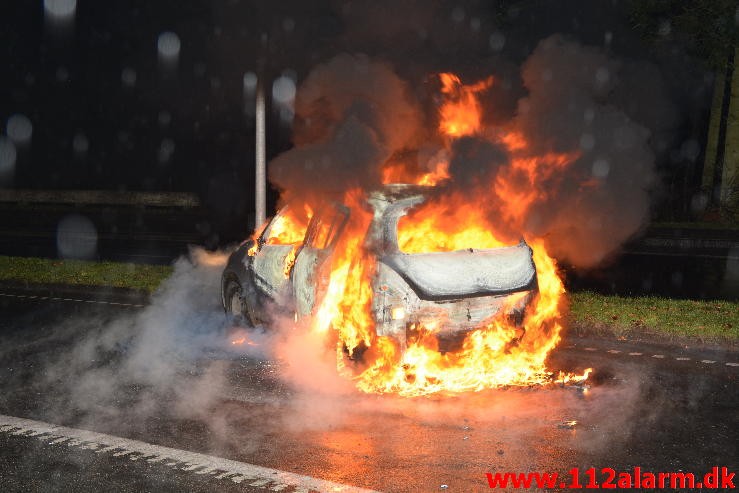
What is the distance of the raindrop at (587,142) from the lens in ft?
29.3

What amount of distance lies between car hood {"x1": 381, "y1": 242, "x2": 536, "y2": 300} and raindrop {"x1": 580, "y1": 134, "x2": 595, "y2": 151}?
233 cm

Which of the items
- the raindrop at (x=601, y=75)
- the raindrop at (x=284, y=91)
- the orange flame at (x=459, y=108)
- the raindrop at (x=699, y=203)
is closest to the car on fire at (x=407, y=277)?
the orange flame at (x=459, y=108)

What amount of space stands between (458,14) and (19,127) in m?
24.2

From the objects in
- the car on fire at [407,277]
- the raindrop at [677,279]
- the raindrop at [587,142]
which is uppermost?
the raindrop at [587,142]

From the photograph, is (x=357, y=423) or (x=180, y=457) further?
(x=357, y=423)

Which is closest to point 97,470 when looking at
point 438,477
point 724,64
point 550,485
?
point 438,477

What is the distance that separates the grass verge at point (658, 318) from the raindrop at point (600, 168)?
5.63 feet

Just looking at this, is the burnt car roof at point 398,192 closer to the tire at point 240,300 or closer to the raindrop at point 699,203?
the tire at point 240,300

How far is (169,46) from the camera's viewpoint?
29.8 m

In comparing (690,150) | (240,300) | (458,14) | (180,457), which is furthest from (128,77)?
(180,457)

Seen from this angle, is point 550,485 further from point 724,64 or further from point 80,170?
point 80,170

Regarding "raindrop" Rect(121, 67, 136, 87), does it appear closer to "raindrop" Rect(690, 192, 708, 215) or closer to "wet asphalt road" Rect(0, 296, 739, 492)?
"raindrop" Rect(690, 192, 708, 215)

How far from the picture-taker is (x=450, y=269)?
22.5 ft

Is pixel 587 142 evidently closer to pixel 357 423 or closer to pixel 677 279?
pixel 357 423
